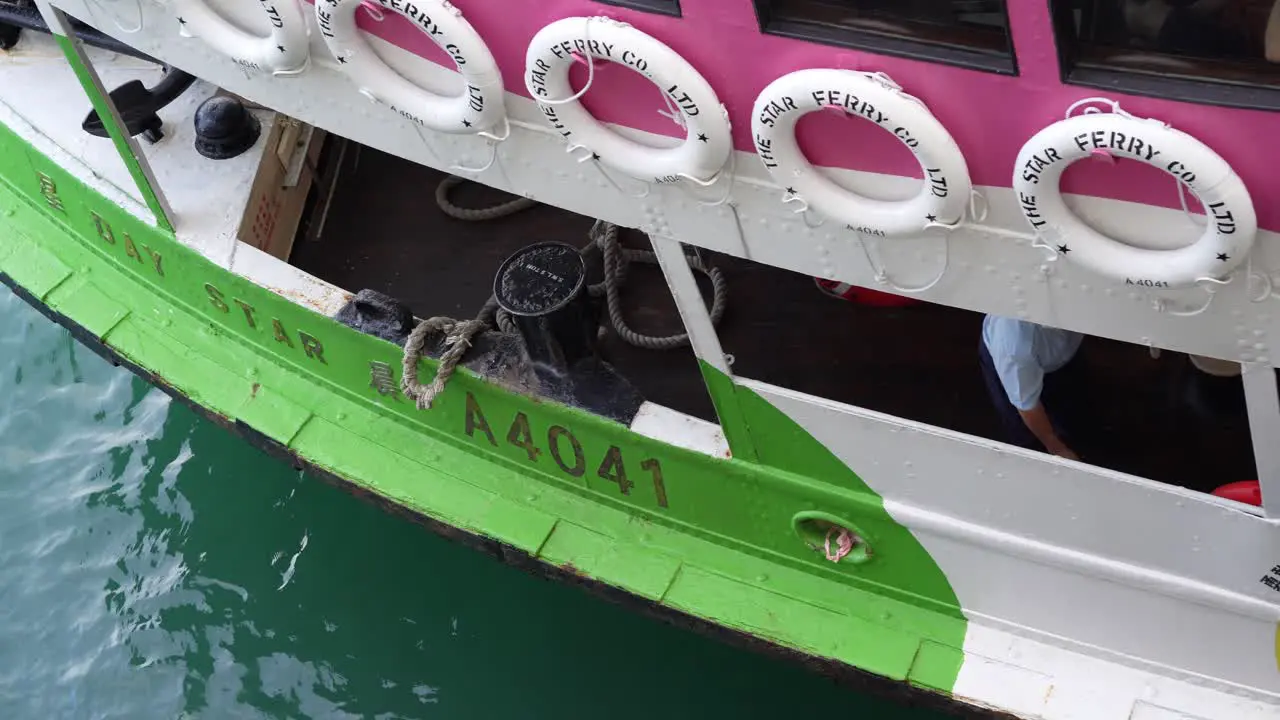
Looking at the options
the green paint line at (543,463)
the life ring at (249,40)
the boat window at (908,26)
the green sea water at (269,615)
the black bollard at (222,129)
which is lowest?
the green sea water at (269,615)

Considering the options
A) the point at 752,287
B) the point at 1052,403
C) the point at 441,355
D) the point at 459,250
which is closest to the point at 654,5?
the point at 441,355

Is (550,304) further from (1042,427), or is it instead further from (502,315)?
(1042,427)

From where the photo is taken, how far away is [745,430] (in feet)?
13.5

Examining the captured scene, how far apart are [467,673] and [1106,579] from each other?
9.44 ft

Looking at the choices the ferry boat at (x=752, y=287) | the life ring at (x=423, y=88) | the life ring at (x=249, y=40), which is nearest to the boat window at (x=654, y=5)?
the ferry boat at (x=752, y=287)

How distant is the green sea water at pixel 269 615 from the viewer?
18.4ft

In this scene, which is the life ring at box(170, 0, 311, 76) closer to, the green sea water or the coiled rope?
the coiled rope

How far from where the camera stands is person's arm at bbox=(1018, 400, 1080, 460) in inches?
155

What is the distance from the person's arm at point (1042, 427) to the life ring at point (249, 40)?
230 cm

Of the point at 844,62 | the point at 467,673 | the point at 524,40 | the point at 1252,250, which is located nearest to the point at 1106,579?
the point at 1252,250

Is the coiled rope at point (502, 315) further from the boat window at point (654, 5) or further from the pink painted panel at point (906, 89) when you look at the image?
the boat window at point (654, 5)

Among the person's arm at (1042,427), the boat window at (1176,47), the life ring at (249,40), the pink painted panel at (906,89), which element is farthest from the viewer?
the person's arm at (1042,427)

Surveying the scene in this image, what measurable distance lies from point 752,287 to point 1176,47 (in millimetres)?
2754

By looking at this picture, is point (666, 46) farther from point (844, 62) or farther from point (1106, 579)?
point (1106, 579)
